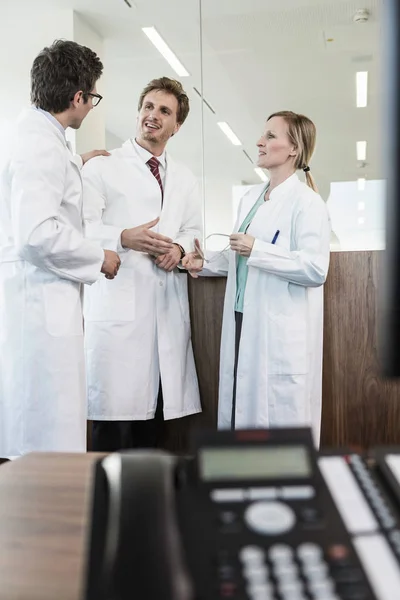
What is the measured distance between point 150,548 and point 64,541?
7.2 inches

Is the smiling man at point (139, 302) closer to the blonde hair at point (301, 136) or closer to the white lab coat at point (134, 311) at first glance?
the white lab coat at point (134, 311)

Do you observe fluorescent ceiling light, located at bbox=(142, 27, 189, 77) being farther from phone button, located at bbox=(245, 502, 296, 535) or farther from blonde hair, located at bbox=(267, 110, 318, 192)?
phone button, located at bbox=(245, 502, 296, 535)

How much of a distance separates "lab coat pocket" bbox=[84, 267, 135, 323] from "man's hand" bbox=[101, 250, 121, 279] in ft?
0.62

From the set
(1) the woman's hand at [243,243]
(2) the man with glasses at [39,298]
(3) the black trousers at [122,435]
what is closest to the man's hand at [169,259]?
(1) the woman's hand at [243,243]

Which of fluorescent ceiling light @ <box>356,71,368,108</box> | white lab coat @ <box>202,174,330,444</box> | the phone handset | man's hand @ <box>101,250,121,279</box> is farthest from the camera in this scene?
fluorescent ceiling light @ <box>356,71,368,108</box>

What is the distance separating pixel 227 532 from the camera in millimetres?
349

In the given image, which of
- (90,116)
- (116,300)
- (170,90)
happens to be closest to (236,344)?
(116,300)

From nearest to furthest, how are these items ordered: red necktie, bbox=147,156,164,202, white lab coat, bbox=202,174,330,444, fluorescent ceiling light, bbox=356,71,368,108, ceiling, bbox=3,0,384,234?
1. white lab coat, bbox=202,174,330,444
2. red necktie, bbox=147,156,164,202
3. ceiling, bbox=3,0,384,234
4. fluorescent ceiling light, bbox=356,71,368,108

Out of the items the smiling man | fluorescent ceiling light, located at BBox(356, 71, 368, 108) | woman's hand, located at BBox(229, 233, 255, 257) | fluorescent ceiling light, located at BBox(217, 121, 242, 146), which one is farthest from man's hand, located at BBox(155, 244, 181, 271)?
fluorescent ceiling light, located at BBox(356, 71, 368, 108)

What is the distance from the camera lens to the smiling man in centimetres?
203

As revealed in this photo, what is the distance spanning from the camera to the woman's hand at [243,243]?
6.42ft

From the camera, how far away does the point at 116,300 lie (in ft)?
6.70

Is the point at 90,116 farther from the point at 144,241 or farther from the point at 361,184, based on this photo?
the point at 144,241

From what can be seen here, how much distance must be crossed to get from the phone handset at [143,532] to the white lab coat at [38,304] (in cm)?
134
